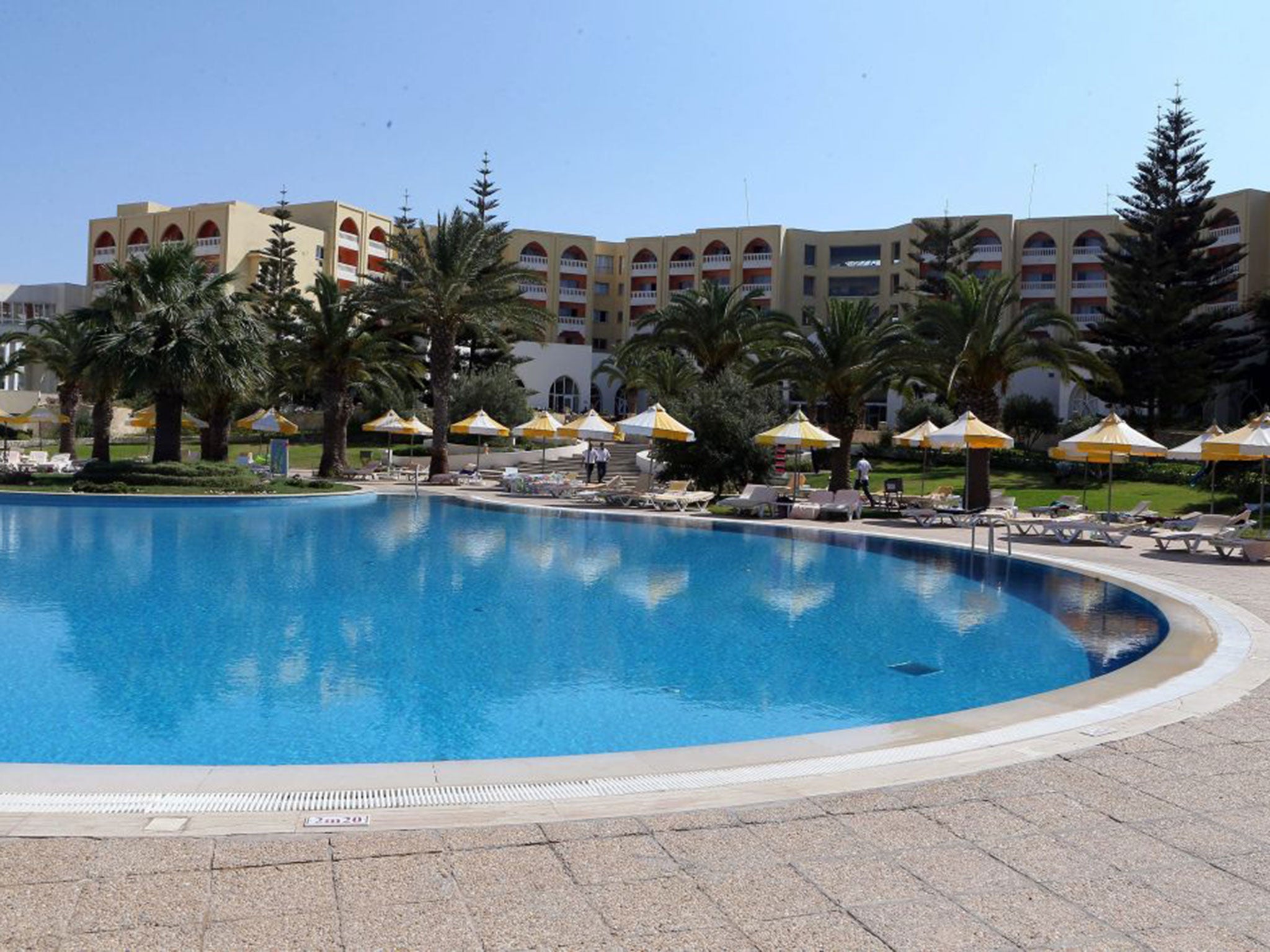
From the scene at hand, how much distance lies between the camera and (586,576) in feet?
49.5

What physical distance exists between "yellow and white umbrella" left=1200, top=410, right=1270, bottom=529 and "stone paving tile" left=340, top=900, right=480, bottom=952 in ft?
58.9

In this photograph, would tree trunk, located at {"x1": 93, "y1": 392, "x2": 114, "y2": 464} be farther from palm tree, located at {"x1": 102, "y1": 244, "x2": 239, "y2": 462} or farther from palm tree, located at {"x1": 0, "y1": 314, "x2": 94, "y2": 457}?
palm tree, located at {"x1": 102, "y1": 244, "x2": 239, "y2": 462}

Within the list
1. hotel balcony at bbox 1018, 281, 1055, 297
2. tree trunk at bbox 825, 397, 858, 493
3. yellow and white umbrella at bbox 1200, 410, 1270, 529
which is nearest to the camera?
yellow and white umbrella at bbox 1200, 410, 1270, 529

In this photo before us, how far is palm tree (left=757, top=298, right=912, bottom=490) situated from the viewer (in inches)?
1073

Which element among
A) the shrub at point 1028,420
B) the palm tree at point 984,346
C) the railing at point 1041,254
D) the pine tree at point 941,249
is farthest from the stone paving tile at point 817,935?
the railing at point 1041,254

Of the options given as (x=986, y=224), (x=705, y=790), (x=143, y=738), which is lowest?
(x=143, y=738)

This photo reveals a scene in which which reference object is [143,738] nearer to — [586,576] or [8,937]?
[8,937]

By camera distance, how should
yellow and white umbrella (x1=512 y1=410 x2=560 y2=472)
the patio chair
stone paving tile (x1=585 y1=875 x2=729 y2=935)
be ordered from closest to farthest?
1. stone paving tile (x1=585 y1=875 x2=729 y2=935)
2. the patio chair
3. yellow and white umbrella (x1=512 y1=410 x2=560 y2=472)

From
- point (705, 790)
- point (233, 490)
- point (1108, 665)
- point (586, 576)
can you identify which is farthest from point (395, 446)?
point (705, 790)

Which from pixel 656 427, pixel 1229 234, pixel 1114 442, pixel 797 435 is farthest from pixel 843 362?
pixel 1229 234

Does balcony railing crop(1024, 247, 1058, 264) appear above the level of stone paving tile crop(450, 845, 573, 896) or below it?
above

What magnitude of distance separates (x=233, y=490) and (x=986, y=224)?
4969 cm

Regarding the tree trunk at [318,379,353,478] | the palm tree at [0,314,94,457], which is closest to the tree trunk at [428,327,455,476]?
the tree trunk at [318,379,353,478]

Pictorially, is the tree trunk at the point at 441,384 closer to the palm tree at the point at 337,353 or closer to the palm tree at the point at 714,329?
the palm tree at the point at 337,353
